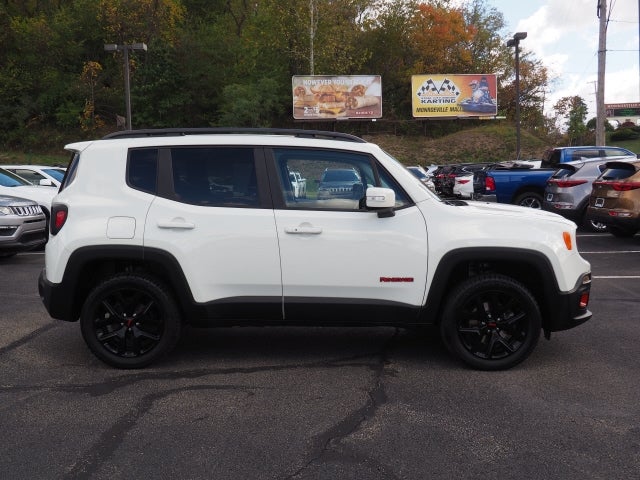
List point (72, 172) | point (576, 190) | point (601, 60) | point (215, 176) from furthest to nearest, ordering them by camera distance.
→ point (601, 60), point (576, 190), point (72, 172), point (215, 176)

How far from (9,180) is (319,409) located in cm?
1112

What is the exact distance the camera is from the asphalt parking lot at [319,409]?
140 inches

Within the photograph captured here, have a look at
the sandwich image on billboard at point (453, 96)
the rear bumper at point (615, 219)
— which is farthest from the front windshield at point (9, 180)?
the sandwich image on billboard at point (453, 96)

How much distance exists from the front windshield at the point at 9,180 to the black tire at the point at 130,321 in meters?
9.05

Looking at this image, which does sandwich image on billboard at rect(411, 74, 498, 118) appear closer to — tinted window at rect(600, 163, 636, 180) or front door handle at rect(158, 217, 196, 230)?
Answer: tinted window at rect(600, 163, 636, 180)

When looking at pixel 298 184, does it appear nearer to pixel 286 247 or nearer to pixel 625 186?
pixel 286 247

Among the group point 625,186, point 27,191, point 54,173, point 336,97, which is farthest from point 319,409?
point 336,97

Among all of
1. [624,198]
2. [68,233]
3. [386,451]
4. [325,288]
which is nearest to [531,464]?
[386,451]

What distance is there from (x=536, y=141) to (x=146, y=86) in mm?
27915

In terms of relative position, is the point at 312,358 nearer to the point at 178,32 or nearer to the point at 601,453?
the point at 601,453

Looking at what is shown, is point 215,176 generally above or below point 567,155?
below

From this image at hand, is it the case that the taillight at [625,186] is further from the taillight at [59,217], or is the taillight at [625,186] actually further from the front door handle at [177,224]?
the taillight at [59,217]

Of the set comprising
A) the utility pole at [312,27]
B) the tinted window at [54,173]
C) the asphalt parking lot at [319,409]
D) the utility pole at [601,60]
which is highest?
the utility pole at [312,27]

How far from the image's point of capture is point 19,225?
11039 millimetres
